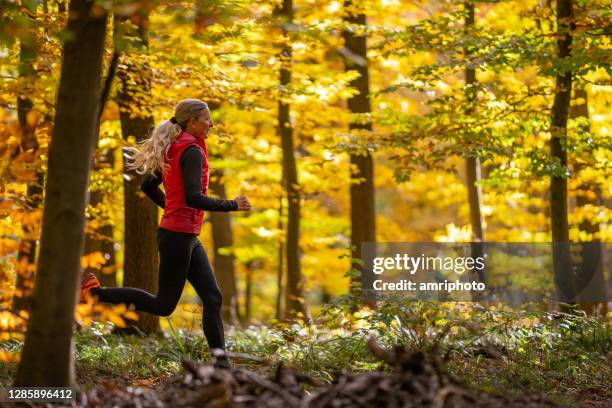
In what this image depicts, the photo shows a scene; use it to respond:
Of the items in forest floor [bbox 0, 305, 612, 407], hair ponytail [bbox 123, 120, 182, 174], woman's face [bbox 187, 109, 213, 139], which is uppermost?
woman's face [bbox 187, 109, 213, 139]

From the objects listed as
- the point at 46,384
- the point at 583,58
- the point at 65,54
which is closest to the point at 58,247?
the point at 46,384

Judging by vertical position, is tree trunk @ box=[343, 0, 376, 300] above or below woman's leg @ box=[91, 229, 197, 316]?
above

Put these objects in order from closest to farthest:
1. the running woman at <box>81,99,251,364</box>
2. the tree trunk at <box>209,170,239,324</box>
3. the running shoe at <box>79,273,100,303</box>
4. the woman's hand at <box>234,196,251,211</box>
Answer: the woman's hand at <box>234,196,251,211</box>
the running woman at <box>81,99,251,364</box>
the running shoe at <box>79,273,100,303</box>
the tree trunk at <box>209,170,239,324</box>

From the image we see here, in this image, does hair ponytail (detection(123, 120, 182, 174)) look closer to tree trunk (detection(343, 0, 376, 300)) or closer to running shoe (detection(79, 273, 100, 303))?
running shoe (detection(79, 273, 100, 303))

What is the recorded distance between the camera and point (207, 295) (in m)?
6.06

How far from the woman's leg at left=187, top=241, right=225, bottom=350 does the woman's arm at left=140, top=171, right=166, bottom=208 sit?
58 centimetres

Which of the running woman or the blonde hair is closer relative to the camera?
the running woman

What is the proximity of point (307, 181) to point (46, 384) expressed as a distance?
13.1 meters

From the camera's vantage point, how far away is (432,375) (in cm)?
394

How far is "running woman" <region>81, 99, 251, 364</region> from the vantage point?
19.5 feet

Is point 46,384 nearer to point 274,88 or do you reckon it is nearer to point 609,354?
point 609,354

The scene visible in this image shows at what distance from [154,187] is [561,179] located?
5.36 metres

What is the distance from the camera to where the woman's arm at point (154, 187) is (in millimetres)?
6408

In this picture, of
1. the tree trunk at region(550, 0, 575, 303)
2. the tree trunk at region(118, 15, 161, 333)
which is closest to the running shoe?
the tree trunk at region(118, 15, 161, 333)
